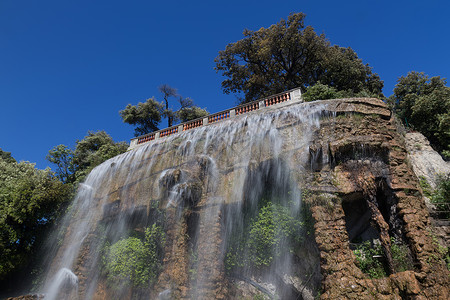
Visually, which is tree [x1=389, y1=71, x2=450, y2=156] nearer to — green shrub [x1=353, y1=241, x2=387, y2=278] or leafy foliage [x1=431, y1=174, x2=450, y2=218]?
leafy foliage [x1=431, y1=174, x2=450, y2=218]

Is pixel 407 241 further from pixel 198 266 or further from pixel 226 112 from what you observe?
pixel 226 112

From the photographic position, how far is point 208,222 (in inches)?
463

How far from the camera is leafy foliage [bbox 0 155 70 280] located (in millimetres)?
15938

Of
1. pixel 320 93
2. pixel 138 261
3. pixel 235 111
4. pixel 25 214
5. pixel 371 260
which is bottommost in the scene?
pixel 371 260

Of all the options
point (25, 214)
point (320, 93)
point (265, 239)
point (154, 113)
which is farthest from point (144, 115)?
point (265, 239)

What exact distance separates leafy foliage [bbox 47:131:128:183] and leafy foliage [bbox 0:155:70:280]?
3.79m

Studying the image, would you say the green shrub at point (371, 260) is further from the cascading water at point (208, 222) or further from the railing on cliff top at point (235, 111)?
the railing on cliff top at point (235, 111)

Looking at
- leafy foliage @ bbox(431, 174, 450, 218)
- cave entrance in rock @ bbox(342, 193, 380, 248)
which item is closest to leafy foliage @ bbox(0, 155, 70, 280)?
cave entrance in rock @ bbox(342, 193, 380, 248)

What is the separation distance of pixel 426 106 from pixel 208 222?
1832 cm

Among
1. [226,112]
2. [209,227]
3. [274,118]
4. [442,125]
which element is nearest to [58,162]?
[226,112]

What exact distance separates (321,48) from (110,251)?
23534 mm

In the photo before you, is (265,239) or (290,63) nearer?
(265,239)

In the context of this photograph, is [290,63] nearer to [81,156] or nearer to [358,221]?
[358,221]

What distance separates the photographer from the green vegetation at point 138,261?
12898mm
